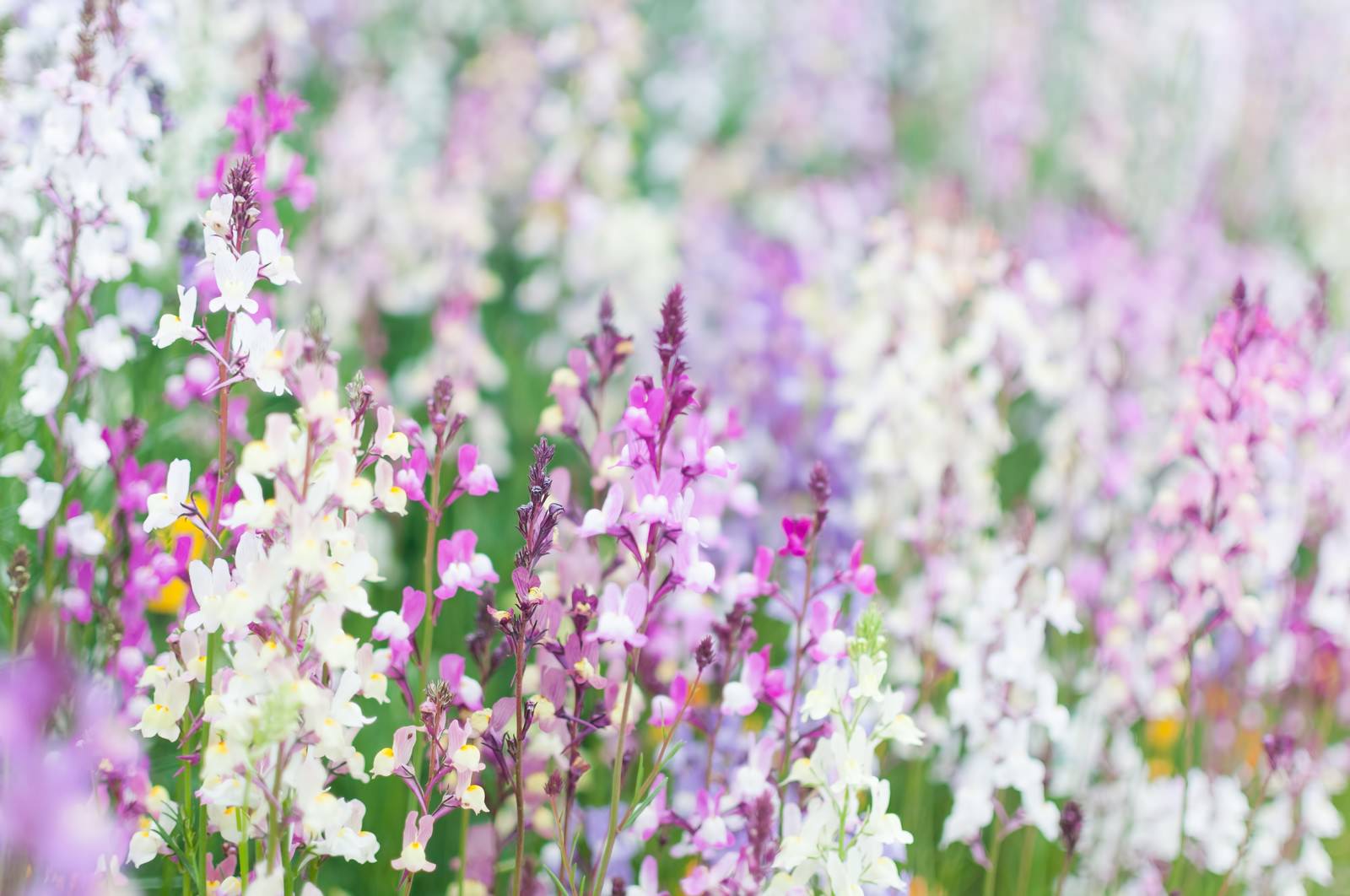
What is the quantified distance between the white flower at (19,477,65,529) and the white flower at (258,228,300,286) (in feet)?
1.83

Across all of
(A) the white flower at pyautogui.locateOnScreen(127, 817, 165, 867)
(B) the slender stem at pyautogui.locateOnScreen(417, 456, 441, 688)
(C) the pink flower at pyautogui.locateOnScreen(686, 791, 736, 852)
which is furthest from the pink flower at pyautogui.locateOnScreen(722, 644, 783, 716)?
(A) the white flower at pyautogui.locateOnScreen(127, 817, 165, 867)

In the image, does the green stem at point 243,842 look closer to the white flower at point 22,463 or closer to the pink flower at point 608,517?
the pink flower at point 608,517

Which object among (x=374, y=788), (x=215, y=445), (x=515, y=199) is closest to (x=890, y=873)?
(x=374, y=788)

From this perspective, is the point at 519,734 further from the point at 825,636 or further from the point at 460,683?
the point at 825,636

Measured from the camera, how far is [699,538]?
173cm

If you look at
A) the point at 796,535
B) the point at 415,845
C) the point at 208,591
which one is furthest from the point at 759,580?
the point at 208,591

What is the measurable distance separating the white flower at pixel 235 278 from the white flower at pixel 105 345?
0.54m

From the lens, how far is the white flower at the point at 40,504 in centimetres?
181

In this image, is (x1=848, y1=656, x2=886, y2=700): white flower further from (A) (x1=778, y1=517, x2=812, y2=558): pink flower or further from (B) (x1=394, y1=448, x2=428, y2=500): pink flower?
(B) (x1=394, y1=448, x2=428, y2=500): pink flower

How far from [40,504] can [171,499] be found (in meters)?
0.46

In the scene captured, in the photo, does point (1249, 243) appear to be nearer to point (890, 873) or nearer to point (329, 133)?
point (329, 133)

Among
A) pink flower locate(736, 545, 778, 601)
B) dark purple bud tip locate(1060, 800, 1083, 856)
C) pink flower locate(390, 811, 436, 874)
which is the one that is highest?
pink flower locate(736, 545, 778, 601)

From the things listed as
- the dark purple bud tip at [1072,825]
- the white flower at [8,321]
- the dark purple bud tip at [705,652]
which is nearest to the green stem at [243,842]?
the dark purple bud tip at [705,652]

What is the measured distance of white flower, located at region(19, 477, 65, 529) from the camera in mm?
1814
